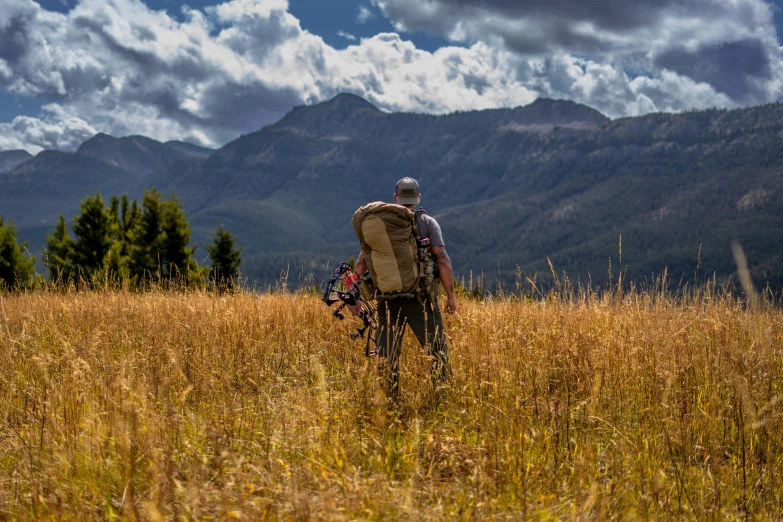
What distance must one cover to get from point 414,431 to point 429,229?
2288 mm

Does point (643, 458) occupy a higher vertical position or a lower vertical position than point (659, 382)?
lower

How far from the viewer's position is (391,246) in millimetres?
5906

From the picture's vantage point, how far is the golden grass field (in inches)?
139

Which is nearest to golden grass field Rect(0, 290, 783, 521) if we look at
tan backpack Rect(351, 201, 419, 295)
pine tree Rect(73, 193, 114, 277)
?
tan backpack Rect(351, 201, 419, 295)

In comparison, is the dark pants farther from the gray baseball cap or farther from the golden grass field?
the gray baseball cap

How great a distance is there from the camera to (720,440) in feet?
15.6

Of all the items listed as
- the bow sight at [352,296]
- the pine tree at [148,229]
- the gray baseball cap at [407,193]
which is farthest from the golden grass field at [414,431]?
the pine tree at [148,229]

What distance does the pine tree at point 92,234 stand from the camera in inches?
1275

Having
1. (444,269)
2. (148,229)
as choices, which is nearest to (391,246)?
(444,269)

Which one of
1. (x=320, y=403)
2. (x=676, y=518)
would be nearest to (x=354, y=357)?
(x=320, y=403)

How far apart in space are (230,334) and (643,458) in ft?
16.0

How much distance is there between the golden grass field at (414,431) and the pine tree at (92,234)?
2779 cm

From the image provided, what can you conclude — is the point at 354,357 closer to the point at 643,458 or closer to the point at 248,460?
the point at 248,460

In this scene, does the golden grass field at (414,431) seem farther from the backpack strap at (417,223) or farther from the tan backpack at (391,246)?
the backpack strap at (417,223)
